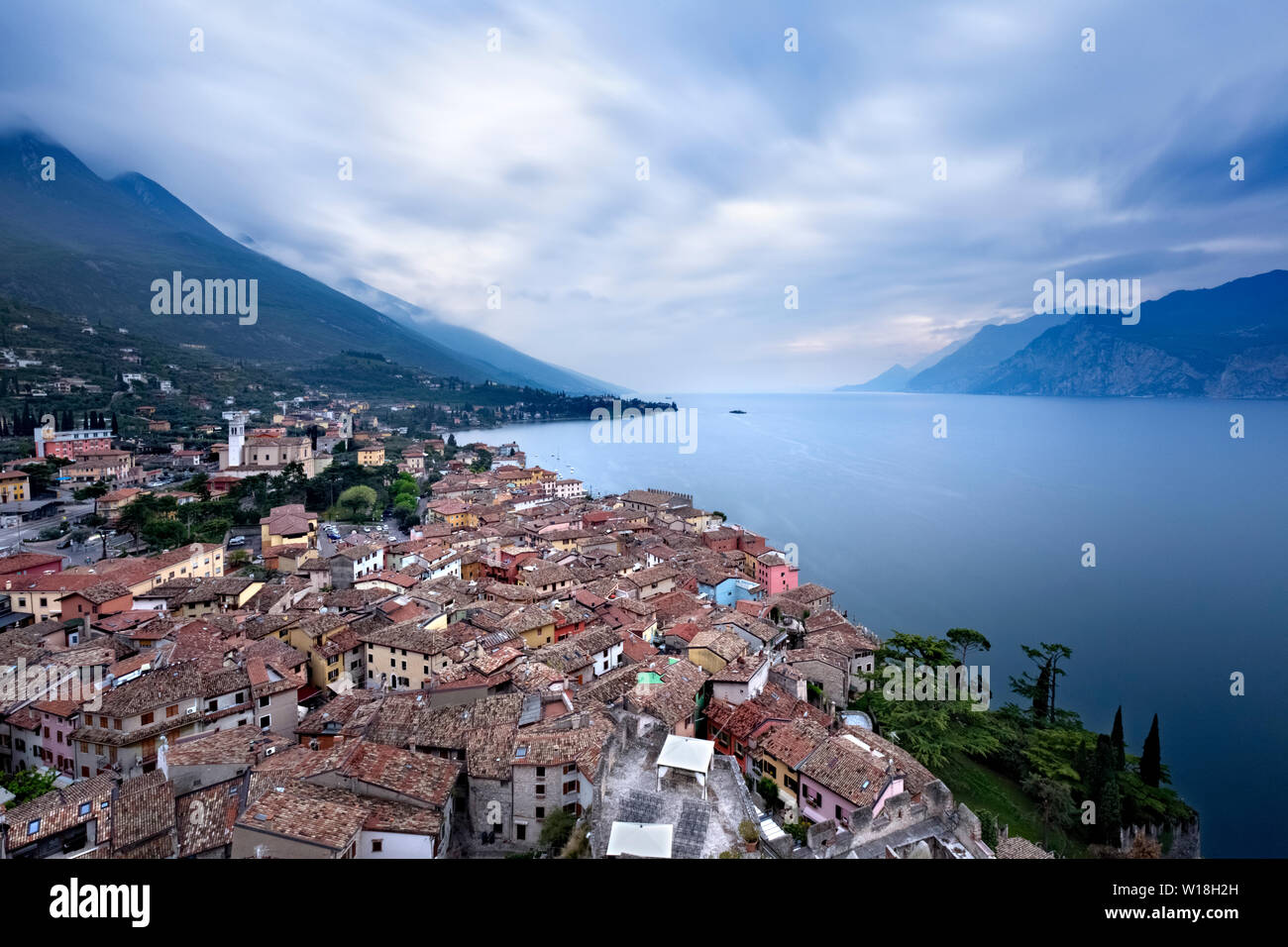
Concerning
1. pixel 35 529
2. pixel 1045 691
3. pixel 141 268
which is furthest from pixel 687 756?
pixel 141 268

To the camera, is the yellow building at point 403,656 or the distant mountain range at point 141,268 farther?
the distant mountain range at point 141,268

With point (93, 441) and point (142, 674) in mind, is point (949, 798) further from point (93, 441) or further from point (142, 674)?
point (93, 441)

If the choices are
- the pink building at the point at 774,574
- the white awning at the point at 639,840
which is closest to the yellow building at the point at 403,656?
the white awning at the point at 639,840

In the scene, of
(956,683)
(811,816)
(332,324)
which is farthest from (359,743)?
(332,324)

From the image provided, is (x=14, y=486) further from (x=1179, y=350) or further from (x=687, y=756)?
(x=1179, y=350)

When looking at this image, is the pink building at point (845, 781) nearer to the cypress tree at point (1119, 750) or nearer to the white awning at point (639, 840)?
the white awning at point (639, 840)

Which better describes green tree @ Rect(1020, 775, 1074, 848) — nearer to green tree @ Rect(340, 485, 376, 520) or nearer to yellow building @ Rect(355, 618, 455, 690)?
yellow building @ Rect(355, 618, 455, 690)
